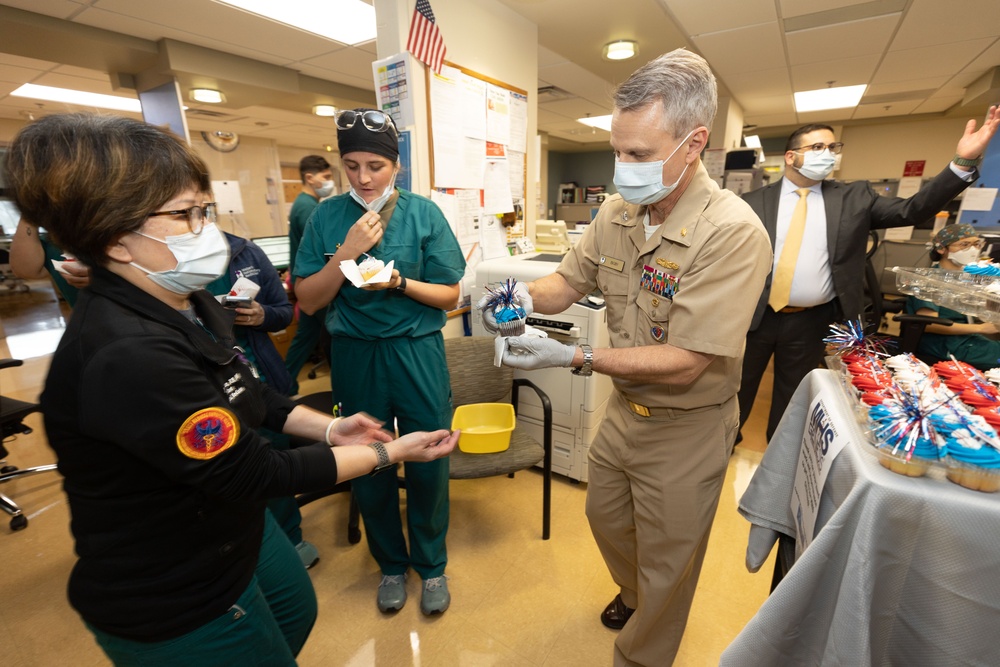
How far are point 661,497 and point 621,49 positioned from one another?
3.63m

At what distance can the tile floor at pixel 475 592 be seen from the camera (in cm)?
161

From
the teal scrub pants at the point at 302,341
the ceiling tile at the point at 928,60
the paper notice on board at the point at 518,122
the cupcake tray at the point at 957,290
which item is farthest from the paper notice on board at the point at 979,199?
the teal scrub pants at the point at 302,341

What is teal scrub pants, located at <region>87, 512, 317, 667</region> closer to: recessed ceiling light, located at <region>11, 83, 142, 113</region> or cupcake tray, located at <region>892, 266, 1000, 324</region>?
cupcake tray, located at <region>892, 266, 1000, 324</region>

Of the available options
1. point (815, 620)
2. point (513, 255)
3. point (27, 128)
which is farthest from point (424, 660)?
point (513, 255)

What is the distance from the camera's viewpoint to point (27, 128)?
27.6 inches

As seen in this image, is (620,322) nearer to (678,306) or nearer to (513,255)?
(678,306)

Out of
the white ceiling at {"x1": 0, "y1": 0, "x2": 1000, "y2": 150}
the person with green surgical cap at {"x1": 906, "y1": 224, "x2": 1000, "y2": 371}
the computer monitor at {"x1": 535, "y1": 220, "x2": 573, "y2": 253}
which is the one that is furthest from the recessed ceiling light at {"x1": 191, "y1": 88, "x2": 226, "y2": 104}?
the person with green surgical cap at {"x1": 906, "y1": 224, "x2": 1000, "y2": 371}

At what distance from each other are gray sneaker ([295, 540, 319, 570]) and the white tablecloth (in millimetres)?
1709

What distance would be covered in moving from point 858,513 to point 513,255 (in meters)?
2.34

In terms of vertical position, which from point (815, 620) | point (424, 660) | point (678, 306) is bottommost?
point (424, 660)

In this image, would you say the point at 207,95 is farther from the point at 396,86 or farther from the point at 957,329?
the point at 957,329

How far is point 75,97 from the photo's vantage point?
525 cm

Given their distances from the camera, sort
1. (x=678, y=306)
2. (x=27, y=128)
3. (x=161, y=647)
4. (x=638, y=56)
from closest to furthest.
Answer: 1. (x=27, y=128)
2. (x=161, y=647)
3. (x=678, y=306)
4. (x=638, y=56)

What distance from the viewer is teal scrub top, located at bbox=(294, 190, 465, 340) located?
1581 mm
